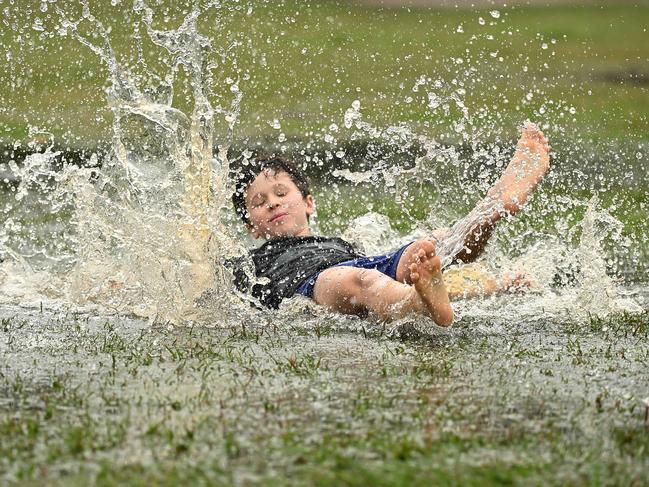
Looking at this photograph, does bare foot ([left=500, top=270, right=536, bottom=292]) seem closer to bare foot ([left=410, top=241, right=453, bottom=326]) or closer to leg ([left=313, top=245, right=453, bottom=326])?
leg ([left=313, top=245, right=453, bottom=326])

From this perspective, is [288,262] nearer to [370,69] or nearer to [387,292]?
[387,292]

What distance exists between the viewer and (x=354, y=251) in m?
7.02

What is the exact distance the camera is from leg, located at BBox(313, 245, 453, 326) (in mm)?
5283

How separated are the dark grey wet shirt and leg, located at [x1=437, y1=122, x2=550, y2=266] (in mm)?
621

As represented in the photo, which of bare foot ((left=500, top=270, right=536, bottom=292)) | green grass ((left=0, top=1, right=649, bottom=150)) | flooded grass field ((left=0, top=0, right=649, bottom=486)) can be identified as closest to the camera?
flooded grass field ((left=0, top=0, right=649, bottom=486))

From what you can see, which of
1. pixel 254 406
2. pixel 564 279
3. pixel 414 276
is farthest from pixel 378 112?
pixel 254 406

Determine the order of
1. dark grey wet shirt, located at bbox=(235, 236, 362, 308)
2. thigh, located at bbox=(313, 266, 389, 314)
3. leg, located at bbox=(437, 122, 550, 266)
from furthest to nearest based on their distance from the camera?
dark grey wet shirt, located at bbox=(235, 236, 362, 308) → leg, located at bbox=(437, 122, 550, 266) → thigh, located at bbox=(313, 266, 389, 314)

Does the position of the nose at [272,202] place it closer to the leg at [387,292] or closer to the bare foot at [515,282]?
the leg at [387,292]

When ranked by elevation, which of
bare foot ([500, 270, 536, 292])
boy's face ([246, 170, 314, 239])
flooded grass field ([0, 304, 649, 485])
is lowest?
flooded grass field ([0, 304, 649, 485])

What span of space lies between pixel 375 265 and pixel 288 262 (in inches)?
21.4

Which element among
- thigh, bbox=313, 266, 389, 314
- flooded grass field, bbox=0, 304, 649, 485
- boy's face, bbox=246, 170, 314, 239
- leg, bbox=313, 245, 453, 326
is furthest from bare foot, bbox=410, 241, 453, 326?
boy's face, bbox=246, 170, 314, 239

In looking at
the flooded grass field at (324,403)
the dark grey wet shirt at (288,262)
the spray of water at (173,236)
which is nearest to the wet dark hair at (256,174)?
the spray of water at (173,236)

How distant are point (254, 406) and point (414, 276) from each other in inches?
56.8

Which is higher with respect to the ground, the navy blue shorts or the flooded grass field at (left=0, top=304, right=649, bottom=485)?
the navy blue shorts
